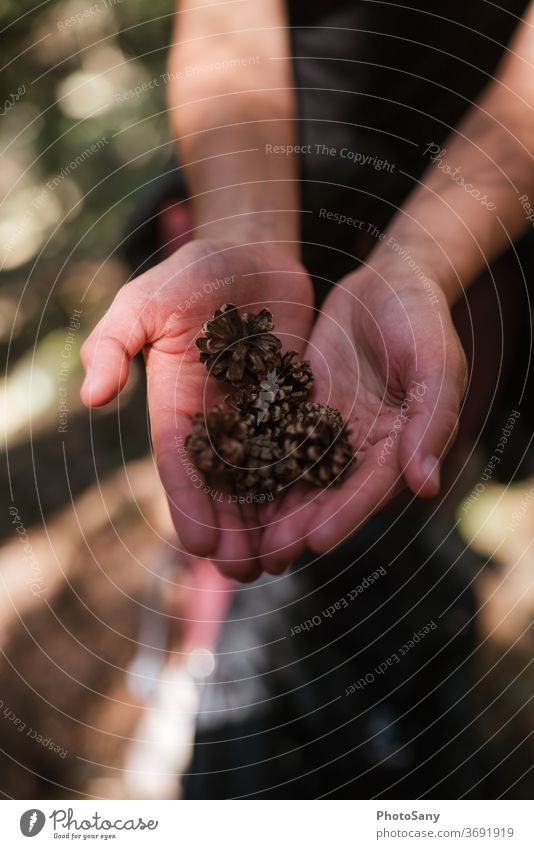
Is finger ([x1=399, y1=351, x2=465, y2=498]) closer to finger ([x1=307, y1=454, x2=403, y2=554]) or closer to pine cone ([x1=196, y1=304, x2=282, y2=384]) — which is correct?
finger ([x1=307, y1=454, x2=403, y2=554])

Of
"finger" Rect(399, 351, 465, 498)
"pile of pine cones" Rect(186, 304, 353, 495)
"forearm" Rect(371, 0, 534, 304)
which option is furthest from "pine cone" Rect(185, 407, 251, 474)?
"forearm" Rect(371, 0, 534, 304)

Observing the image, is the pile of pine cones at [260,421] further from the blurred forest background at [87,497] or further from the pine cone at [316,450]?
the blurred forest background at [87,497]

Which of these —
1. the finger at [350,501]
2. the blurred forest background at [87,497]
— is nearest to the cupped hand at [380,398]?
the finger at [350,501]

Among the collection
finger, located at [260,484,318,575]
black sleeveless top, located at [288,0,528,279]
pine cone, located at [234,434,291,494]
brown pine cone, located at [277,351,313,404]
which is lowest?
finger, located at [260,484,318,575]

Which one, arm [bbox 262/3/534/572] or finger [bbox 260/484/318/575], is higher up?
arm [bbox 262/3/534/572]

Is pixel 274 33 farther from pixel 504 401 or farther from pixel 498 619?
pixel 498 619

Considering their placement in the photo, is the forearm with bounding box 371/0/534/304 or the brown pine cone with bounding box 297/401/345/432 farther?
the forearm with bounding box 371/0/534/304

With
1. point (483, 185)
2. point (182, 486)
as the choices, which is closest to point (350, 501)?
point (182, 486)

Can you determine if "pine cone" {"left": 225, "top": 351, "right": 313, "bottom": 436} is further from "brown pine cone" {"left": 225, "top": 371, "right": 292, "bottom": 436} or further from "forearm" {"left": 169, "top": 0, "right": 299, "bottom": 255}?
"forearm" {"left": 169, "top": 0, "right": 299, "bottom": 255}

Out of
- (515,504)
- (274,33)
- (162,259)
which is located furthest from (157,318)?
(515,504)
